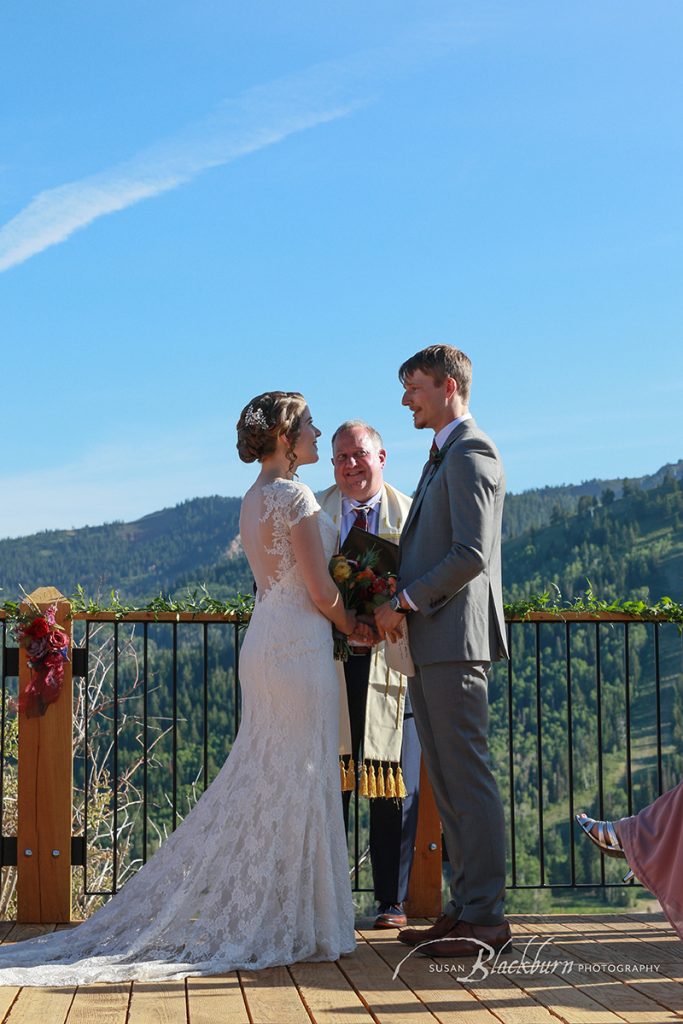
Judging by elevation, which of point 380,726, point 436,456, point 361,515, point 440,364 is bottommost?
point 380,726

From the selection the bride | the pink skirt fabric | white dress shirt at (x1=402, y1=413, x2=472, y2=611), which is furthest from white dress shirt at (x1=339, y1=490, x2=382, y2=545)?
the pink skirt fabric

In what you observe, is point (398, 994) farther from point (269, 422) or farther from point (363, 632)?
point (269, 422)

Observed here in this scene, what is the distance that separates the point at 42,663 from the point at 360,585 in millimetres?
1443

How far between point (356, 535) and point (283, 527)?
1.35ft

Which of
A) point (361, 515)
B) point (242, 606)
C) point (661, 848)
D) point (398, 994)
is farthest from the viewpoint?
point (242, 606)

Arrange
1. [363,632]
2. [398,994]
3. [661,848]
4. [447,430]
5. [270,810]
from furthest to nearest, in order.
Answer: [363,632]
[447,430]
[270,810]
[661,848]
[398,994]

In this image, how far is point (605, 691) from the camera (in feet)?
162

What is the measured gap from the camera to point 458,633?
141 inches

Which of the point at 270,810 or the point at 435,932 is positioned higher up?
the point at 270,810

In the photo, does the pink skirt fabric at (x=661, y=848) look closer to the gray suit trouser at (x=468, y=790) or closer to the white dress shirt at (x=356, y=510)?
the gray suit trouser at (x=468, y=790)

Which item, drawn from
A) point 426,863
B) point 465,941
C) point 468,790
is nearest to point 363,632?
point 468,790

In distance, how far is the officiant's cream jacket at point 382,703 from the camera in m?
4.16

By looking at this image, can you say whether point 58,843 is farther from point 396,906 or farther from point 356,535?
point 356,535

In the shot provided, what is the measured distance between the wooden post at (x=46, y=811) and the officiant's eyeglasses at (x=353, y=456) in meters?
1.36
